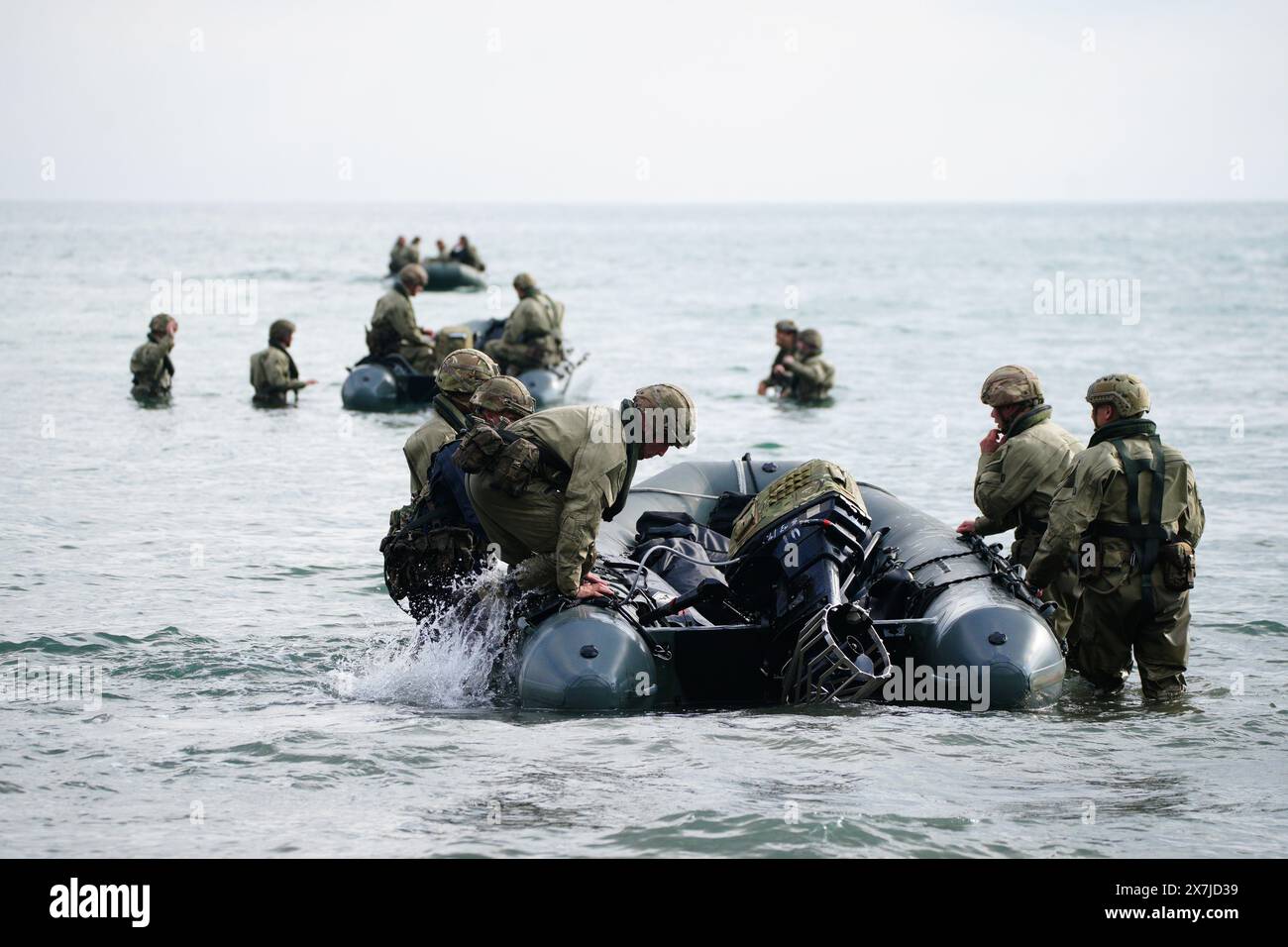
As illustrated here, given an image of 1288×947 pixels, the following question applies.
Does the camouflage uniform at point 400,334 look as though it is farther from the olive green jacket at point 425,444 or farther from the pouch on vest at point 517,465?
the pouch on vest at point 517,465

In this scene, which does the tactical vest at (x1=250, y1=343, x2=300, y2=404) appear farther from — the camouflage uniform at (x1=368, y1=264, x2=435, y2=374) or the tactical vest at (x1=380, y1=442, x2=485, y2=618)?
the tactical vest at (x1=380, y1=442, x2=485, y2=618)

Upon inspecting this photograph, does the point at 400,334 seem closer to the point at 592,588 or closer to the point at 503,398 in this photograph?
the point at 503,398

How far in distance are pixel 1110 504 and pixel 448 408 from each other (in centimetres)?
333

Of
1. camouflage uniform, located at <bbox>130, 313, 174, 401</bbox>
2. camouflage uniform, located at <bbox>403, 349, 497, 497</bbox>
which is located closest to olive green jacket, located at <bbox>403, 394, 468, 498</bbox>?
camouflage uniform, located at <bbox>403, 349, 497, 497</bbox>

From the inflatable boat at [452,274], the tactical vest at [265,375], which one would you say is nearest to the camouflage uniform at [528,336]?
the tactical vest at [265,375]

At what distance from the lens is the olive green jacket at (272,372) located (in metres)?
19.3

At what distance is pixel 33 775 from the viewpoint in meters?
6.73

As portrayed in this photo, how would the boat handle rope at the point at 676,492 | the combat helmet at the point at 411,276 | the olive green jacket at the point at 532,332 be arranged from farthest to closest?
the olive green jacket at the point at 532,332, the combat helmet at the point at 411,276, the boat handle rope at the point at 676,492

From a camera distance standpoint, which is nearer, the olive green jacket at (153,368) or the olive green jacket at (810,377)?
the olive green jacket at (153,368)

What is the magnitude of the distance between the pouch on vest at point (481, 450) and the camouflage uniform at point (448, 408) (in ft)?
3.09

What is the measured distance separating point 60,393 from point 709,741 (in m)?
17.3

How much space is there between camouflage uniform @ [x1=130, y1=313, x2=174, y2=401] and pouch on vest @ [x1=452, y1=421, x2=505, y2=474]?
1323cm

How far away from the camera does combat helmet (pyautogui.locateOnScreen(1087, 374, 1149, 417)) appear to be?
7535mm

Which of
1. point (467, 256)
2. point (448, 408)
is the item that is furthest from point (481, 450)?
point (467, 256)
